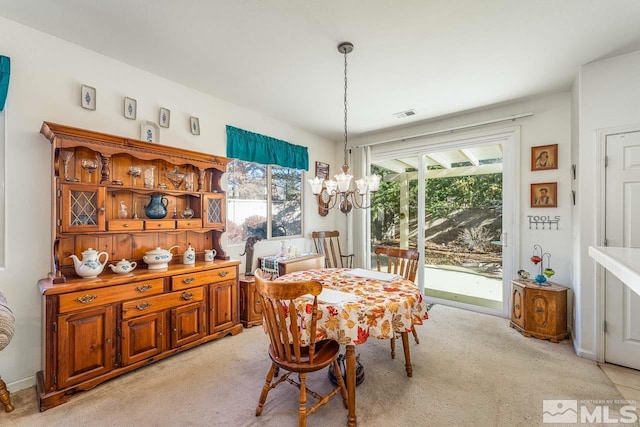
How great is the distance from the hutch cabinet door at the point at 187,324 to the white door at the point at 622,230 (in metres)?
3.67

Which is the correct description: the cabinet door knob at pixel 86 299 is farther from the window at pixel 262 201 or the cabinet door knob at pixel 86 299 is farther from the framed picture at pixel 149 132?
the window at pixel 262 201

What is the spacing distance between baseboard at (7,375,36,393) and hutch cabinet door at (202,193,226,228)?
66.3 inches

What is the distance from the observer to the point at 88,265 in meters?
2.16

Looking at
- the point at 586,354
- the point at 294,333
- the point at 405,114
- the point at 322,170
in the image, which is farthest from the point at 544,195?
the point at 294,333

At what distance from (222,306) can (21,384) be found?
1480 millimetres

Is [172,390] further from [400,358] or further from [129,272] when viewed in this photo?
[400,358]

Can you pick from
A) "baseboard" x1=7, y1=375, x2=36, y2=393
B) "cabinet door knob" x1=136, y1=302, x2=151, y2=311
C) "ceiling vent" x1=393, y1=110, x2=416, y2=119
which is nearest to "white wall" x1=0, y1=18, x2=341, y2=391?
"baseboard" x1=7, y1=375, x2=36, y2=393

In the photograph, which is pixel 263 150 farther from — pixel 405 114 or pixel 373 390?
pixel 373 390

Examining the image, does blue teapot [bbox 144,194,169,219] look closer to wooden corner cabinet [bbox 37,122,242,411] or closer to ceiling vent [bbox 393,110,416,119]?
wooden corner cabinet [bbox 37,122,242,411]

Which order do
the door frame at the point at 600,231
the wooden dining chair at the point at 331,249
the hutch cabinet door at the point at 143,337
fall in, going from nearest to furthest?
the hutch cabinet door at the point at 143,337, the door frame at the point at 600,231, the wooden dining chair at the point at 331,249

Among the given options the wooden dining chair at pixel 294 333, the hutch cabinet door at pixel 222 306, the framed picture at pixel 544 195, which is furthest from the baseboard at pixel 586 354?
the hutch cabinet door at pixel 222 306

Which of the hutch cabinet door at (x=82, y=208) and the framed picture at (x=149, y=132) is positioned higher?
the framed picture at (x=149, y=132)

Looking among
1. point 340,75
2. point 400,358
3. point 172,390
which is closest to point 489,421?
point 400,358

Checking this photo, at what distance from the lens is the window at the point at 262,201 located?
11.8 ft
